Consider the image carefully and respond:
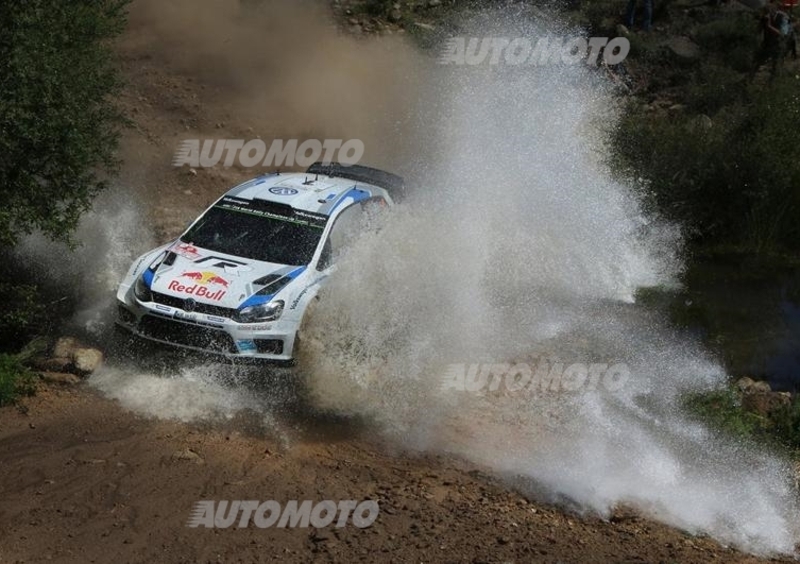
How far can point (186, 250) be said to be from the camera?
1015 centimetres

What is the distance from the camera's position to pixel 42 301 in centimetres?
1134

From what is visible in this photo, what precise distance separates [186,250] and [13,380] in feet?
7.01

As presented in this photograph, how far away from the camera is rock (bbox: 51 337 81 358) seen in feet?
32.8

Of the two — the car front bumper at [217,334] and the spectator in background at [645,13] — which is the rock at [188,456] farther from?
the spectator in background at [645,13]

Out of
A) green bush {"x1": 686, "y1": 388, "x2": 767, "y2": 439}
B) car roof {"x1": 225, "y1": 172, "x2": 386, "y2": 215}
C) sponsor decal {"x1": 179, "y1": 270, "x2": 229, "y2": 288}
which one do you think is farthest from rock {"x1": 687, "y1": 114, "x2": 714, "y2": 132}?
sponsor decal {"x1": 179, "y1": 270, "x2": 229, "y2": 288}

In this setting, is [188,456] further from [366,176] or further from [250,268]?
[366,176]

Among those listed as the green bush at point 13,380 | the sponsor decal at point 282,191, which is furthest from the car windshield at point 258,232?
the green bush at point 13,380

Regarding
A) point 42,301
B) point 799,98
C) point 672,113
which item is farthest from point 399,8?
point 42,301

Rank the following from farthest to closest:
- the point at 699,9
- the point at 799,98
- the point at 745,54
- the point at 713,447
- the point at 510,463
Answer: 1. the point at 699,9
2. the point at 745,54
3. the point at 799,98
4. the point at 713,447
5. the point at 510,463

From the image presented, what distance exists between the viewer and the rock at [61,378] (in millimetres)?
9672

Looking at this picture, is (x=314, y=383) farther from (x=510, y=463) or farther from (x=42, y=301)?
(x=42, y=301)

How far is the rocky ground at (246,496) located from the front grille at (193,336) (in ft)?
2.32

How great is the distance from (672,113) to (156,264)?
12.2 m

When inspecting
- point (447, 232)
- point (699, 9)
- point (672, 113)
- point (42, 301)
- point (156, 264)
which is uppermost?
point (699, 9)
